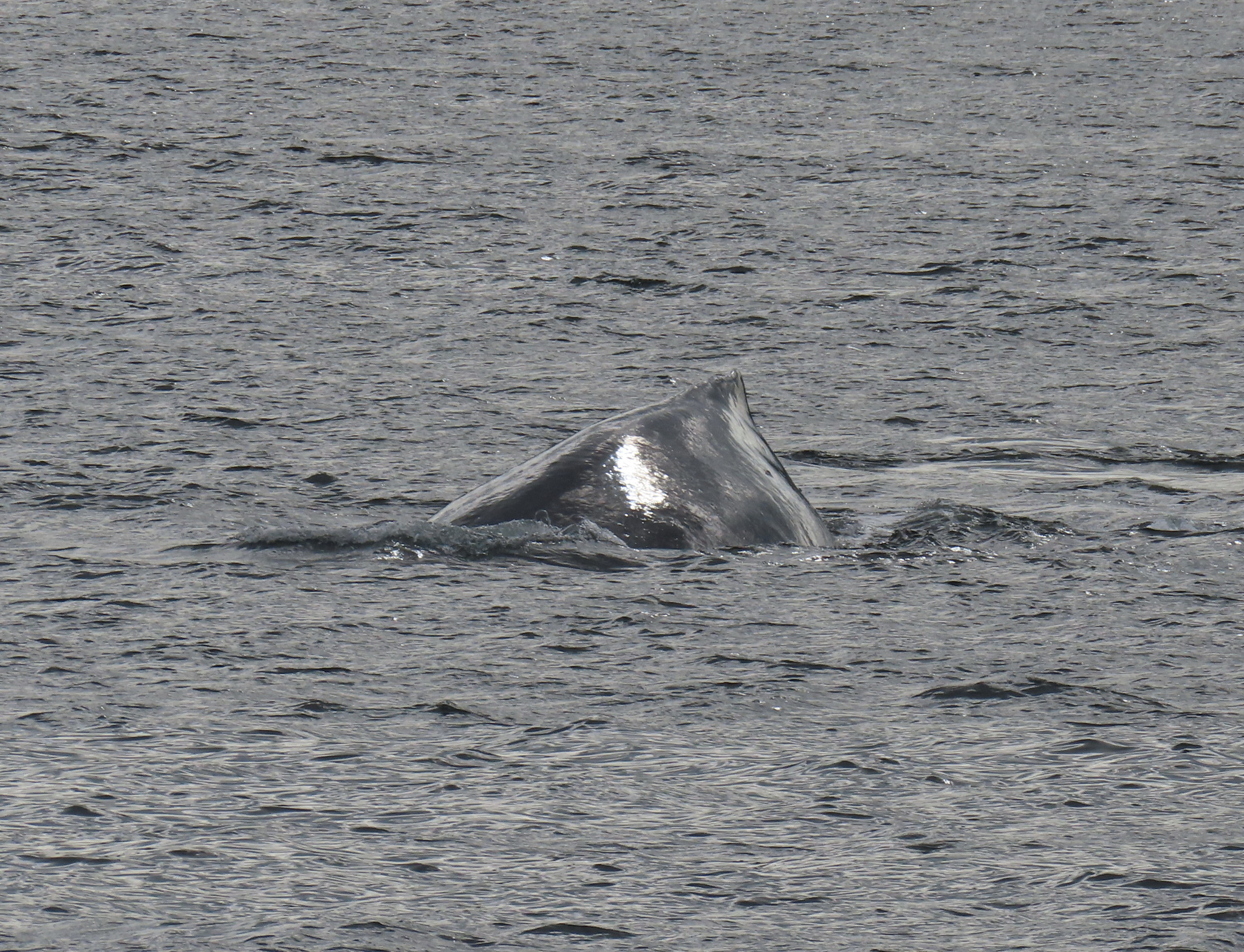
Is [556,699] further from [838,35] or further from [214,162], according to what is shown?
[838,35]

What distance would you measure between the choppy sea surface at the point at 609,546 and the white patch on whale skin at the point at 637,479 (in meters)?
0.18

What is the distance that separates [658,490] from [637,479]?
0.22ft

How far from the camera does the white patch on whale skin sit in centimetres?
622

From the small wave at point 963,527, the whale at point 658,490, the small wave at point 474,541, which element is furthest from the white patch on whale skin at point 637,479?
the small wave at point 963,527

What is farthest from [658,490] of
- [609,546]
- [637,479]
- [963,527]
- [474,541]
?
[963,527]

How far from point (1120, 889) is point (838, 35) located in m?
14.3

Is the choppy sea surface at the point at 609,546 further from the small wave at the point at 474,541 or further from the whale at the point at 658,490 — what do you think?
the whale at the point at 658,490

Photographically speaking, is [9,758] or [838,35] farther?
[838,35]

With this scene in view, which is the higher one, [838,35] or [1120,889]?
[838,35]

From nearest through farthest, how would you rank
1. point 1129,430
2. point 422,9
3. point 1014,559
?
1. point 1014,559
2. point 1129,430
3. point 422,9

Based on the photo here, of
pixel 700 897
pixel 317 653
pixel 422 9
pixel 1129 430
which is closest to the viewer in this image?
pixel 700 897

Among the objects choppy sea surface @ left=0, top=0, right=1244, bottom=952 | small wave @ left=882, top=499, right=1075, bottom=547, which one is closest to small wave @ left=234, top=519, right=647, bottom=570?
choppy sea surface @ left=0, top=0, right=1244, bottom=952

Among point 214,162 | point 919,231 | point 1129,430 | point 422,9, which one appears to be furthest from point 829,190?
point 422,9

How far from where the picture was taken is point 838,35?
1744 centimetres
